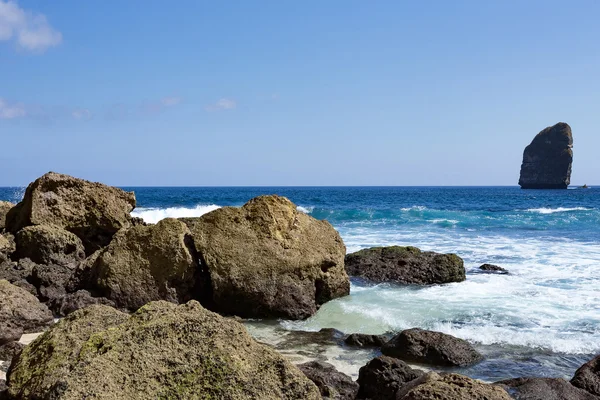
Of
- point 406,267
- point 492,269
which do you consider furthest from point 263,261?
point 492,269

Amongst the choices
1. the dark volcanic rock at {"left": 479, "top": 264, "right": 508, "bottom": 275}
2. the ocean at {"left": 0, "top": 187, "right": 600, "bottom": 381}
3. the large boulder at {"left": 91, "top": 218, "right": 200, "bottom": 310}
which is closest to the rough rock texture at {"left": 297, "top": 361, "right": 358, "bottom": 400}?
the ocean at {"left": 0, "top": 187, "right": 600, "bottom": 381}

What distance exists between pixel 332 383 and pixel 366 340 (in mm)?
2131

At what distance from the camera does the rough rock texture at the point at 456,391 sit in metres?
3.52

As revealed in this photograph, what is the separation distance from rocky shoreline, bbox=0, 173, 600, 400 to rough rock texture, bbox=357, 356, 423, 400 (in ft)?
0.03

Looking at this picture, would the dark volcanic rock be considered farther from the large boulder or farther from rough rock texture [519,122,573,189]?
rough rock texture [519,122,573,189]

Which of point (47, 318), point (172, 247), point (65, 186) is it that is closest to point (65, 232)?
point (65, 186)

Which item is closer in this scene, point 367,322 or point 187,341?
point 187,341

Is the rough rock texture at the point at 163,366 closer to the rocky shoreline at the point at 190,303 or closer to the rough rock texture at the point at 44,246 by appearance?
the rocky shoreline at the point at 190,303

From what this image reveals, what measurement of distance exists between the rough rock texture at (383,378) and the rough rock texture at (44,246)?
6.04 metres

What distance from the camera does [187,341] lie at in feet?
11.0

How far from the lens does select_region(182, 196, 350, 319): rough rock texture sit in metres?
8.46

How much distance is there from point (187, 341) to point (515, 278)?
10368mm

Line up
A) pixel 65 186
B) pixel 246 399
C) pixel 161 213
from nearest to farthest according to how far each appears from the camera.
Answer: pixel 246 399 < pixel 65 186 < pixel 161 213

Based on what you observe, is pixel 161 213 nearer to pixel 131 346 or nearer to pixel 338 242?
pixel 338 242
